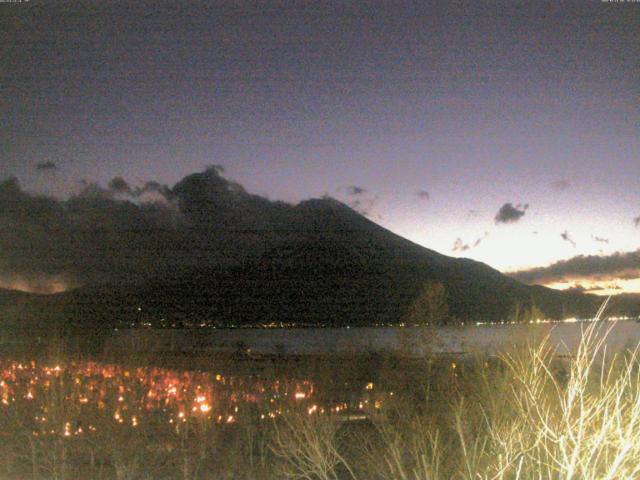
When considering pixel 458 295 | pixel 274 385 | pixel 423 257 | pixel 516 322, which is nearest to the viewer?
pixel 516 322

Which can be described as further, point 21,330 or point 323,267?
point 323,267

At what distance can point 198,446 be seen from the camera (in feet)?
52.7

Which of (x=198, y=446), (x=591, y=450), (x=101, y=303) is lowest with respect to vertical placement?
(x=198, y=446)

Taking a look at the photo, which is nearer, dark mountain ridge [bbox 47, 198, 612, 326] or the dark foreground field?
the dark foreground field

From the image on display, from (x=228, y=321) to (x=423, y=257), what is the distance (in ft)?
93.4

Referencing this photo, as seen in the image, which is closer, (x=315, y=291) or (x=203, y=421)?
(x=203, y=421)

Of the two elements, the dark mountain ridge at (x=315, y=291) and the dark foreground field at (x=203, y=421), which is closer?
the dark foreground field at (x=203, y=421)

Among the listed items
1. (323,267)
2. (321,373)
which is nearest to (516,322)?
(321,373)

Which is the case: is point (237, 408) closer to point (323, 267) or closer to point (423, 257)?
point (423, 257)

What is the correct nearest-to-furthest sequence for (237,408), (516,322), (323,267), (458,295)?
(516,322) < (237,408) < (458,295) < (323,267)

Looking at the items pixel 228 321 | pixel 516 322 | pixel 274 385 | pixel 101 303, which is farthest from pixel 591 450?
pixel 228 321

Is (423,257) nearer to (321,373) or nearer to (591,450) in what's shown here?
(321,373)

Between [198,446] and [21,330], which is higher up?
[21,330]

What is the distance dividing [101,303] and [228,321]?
132 ft
